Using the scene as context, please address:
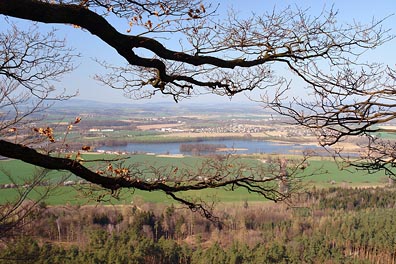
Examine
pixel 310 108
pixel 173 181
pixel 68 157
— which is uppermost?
pixel 310 108

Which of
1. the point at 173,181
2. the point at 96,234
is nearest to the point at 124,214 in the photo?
the point at 96,234

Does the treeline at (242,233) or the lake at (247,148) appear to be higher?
the lake at (247,148)

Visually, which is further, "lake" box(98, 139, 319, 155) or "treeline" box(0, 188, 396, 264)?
"treeline" box(0, 188, 396, 264)

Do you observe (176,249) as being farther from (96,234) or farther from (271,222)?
(271,222)

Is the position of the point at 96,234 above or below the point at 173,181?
below

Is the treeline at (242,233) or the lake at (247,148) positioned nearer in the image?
the lake at (247,148)

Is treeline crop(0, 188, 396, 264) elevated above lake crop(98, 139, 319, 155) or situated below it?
below

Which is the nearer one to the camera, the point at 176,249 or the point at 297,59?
the point at 297,59

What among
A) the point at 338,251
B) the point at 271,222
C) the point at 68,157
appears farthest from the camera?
the point at 271,222
